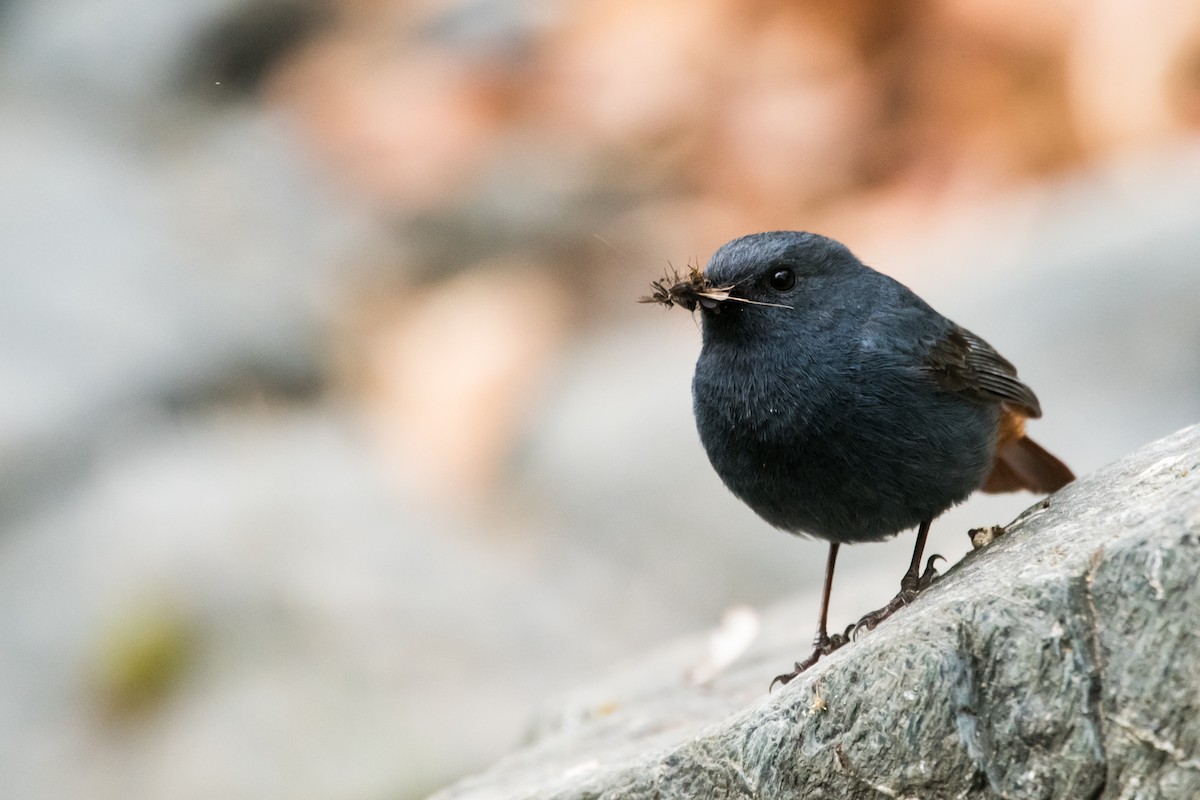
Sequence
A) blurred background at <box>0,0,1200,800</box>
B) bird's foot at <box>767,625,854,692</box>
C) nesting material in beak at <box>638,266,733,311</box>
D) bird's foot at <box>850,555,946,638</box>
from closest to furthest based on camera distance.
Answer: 1. bird's foot at <box>850,555,946,638</box>
2. nesting material in beak at <box>638,266,733,311</box>
3. bird's foot at <box>767,625,854,692</box>
4. blurred background at <box>0,0,1200,800</box>

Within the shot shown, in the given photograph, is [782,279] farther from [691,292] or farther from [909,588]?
[909,588]

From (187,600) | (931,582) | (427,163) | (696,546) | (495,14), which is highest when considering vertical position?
(495,14)

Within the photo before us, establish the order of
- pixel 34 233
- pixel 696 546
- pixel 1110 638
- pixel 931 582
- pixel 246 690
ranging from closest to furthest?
pixel 1110 638, pixel 931 582, pixel 246 690, pixel 696 546, pixel 34 233

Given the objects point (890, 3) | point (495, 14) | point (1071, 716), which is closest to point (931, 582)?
point (1071, 716)

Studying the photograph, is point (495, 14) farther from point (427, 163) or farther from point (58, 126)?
point (58, 126)

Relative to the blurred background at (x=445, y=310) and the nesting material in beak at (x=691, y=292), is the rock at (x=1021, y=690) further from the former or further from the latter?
the blurred background at (x=445, y=310)

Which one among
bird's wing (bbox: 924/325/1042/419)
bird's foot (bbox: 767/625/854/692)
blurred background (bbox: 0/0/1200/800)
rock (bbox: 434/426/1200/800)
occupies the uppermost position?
blurred background (bbox: 0/0/1200/800)

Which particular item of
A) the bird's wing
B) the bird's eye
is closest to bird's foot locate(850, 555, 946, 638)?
the bird's wing

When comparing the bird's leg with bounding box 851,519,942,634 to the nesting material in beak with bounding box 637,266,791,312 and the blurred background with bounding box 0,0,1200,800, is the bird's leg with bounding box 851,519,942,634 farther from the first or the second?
the blurred background with bounding box 0,0,1200,800
